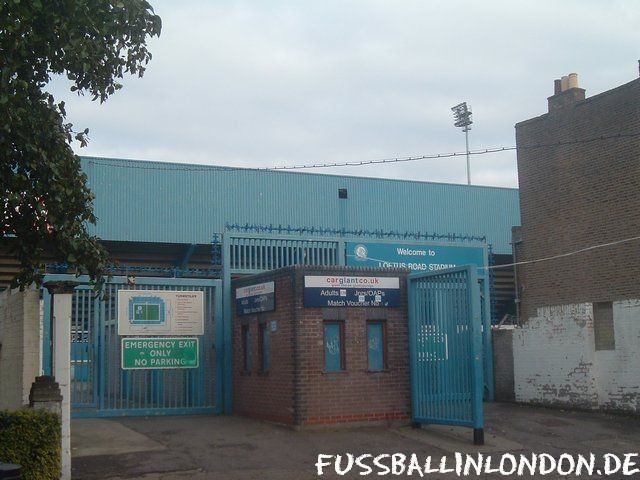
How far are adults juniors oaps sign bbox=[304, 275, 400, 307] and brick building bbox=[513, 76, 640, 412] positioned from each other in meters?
5.80

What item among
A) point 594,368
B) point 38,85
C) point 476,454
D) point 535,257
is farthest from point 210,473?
point 535,257

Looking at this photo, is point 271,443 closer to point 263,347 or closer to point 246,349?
point 263,347

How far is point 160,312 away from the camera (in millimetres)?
17875

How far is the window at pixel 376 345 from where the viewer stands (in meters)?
16.0

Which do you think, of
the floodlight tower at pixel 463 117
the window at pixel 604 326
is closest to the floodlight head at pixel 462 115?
the floodlight tower at pixel 463 117

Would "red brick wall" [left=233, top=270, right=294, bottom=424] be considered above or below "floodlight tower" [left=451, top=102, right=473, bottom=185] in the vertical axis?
below

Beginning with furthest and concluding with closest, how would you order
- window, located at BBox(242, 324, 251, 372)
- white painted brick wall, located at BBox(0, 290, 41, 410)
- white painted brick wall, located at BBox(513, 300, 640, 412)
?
white painted brick wall, located at BBox(513, 300, 640, 412) → window, located at BBox(242, 324, 251, 372) → white painted brick wall, located at BBox(0, 290, 41, 410)

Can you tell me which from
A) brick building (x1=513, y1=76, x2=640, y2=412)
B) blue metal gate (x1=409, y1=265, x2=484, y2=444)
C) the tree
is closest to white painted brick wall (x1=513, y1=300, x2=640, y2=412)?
brick building (x1=513, y1=76, x2=640, y2=412)

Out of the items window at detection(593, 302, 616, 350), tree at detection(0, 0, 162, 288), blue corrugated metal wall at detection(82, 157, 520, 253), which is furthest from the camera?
blue corrugated metal wall at detection(82, 157, 520, 253)

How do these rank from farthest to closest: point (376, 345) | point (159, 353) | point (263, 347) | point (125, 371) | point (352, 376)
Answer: point (159, 353) → point (125, 371) → point (263, 347) → point (376, 345) → point (352, 376)

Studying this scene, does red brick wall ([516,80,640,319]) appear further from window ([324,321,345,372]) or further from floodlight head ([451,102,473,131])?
floodlight head ([451,102,473,131])

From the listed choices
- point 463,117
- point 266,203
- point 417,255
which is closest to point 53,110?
point 417,255

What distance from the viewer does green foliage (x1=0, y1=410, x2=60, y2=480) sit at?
9.98m

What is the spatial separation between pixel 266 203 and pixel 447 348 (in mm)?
16066
